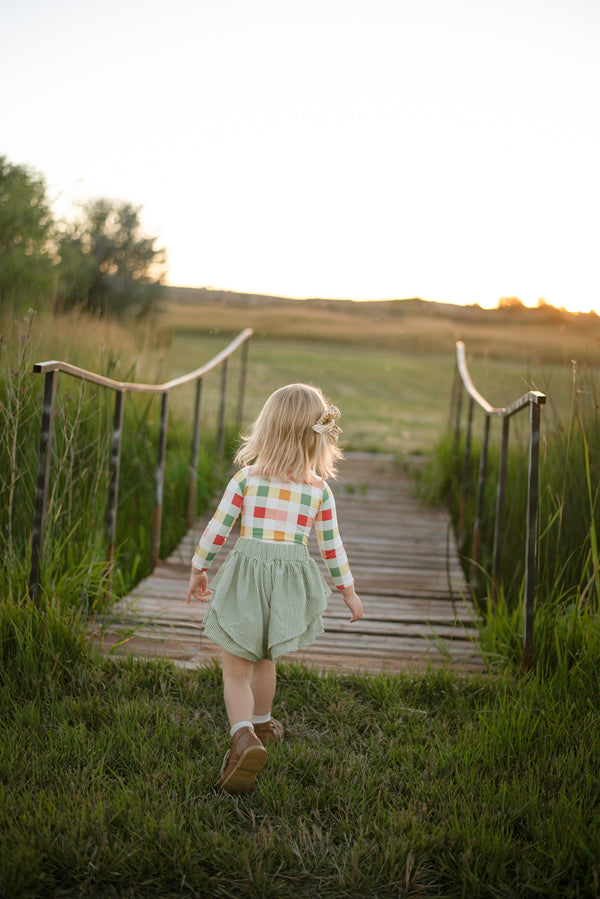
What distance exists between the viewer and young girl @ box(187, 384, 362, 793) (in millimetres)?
2229

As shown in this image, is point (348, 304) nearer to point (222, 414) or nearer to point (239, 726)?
point (222, 414)

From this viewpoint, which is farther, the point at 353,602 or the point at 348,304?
the point at 348,304

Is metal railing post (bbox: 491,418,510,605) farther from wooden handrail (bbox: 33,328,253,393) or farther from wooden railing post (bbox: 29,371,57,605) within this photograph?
wooden railing post (bbox: 29,371,57,605)

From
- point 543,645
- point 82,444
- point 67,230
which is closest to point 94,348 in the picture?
point 82,444

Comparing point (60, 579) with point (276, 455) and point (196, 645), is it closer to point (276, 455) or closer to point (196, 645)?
point (196, 645)

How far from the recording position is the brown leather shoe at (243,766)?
1.94m

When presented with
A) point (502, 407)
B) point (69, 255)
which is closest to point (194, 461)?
point (502, 407)

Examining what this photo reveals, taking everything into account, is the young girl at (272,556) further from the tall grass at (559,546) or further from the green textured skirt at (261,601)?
the tall grass at (559,546)

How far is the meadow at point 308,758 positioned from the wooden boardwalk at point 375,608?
0.21 m

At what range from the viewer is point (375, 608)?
12.6 ft

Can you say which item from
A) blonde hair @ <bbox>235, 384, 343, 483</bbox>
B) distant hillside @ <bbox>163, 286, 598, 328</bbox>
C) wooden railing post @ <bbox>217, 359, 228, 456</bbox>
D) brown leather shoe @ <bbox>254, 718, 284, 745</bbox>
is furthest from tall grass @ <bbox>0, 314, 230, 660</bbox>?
distant hillside @ <bbox>163, 286, 598, 328</bbox>

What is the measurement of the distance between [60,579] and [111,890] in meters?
1.46

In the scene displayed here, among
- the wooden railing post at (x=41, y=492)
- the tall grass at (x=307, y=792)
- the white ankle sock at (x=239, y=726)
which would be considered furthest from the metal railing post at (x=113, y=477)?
the white ankle sock at (x=239, y=726)

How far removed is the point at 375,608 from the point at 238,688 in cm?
171
